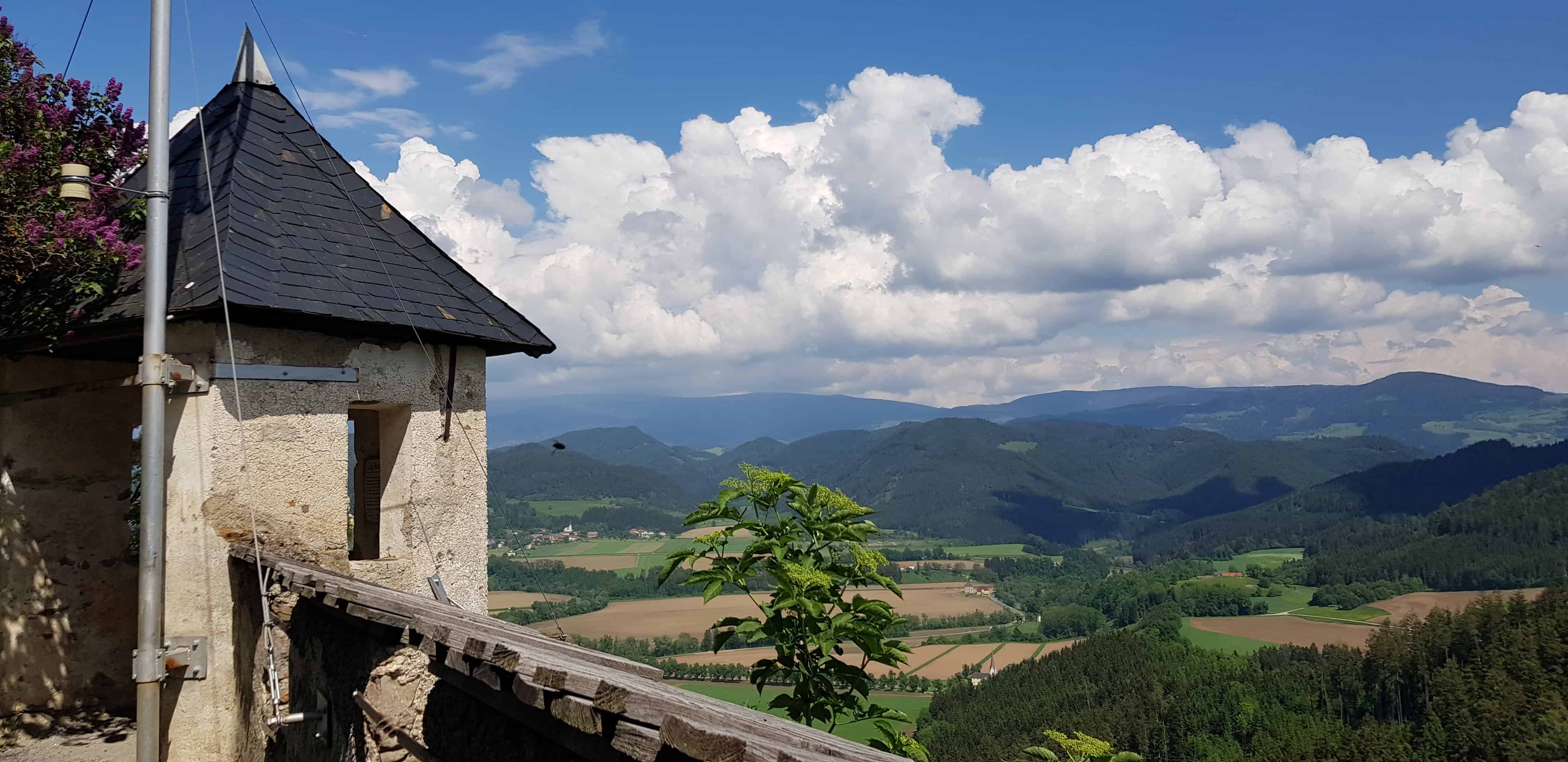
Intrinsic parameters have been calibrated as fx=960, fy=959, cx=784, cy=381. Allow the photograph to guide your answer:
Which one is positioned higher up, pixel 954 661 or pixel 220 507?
pixel 220 507

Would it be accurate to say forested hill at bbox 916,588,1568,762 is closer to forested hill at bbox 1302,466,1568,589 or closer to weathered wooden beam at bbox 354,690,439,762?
forested hill at bbox 1302,466,1568,589

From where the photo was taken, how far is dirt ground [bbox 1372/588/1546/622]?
10862 cm

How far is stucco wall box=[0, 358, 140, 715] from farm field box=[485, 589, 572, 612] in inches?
2508

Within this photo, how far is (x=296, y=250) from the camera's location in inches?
283

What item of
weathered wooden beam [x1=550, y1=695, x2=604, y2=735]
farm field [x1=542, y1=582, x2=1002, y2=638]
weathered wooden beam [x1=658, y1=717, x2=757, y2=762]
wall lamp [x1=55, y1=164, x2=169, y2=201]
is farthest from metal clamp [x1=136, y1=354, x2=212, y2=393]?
farm field [x1=542, y1=582, x2=1002, y2=638]

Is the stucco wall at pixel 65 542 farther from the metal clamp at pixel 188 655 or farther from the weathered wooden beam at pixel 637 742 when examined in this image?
the weathered wooden beam at pixel 637 742

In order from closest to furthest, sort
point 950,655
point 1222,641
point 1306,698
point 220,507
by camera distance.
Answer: point 220,507 → point 1306,698 → point 950,655 → point 1222,641

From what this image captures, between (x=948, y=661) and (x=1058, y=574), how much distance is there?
82186 mm

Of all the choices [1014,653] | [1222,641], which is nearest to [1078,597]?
[1222,641]

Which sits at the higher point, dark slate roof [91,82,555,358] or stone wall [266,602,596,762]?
dark slate roof [91,82,555,358]

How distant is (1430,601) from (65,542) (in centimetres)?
14067

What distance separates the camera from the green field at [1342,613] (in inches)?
4500

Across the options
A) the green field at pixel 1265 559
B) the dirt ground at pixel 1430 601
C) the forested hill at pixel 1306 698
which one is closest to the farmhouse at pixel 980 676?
the forested hill at pixel 1306 698

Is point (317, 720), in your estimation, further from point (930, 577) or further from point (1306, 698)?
point (930, 577)
